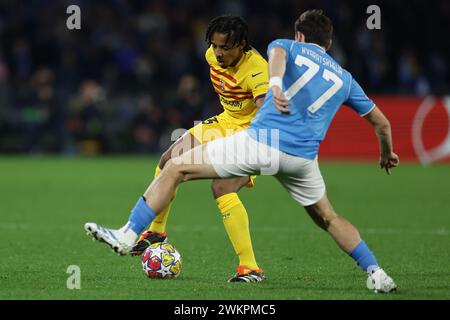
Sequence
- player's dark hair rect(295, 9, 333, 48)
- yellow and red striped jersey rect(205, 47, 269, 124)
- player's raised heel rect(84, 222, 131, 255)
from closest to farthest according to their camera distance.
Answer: player's raised heel rect(84, 222, 131, 255) < player's dark hair rect(295, 9, 333, 48) < yellow and red striped jersey rect(205, 47, 269, 124)

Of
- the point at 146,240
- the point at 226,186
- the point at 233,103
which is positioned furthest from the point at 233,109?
the point at 146,240

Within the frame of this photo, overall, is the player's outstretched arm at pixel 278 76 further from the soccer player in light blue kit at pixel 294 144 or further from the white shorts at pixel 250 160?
the white shorts at pixel 250 160

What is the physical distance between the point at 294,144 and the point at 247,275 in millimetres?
1385

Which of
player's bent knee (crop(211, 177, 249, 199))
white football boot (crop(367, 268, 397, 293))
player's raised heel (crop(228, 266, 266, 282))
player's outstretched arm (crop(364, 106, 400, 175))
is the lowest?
player's raised heel (crop(228, 266, 266, 282))

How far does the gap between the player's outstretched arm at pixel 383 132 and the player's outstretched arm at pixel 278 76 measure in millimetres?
866

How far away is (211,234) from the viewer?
10.7 meters

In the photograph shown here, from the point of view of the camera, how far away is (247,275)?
291 inches

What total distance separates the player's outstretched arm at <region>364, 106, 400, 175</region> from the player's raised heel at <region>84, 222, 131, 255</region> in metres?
2.05

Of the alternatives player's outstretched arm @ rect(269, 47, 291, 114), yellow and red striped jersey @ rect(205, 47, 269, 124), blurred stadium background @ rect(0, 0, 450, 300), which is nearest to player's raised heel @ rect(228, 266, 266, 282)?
yellow and red striped jersey @ rect(205, 47, 269, 124)

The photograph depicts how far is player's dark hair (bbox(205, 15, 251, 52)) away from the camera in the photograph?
299 inches

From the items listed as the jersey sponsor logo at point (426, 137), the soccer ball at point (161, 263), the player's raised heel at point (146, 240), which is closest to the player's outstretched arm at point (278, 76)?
the soccer ball at point (161, 263)

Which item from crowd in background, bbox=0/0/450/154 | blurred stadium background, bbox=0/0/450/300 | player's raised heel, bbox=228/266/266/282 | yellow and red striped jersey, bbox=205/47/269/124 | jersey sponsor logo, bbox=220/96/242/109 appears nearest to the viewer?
player's raised heel, bbox=228/266/266/282

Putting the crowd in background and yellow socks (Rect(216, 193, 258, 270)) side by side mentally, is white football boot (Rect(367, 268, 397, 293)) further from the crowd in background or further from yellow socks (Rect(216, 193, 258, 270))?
the crowd in background

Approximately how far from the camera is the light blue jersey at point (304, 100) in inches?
257
